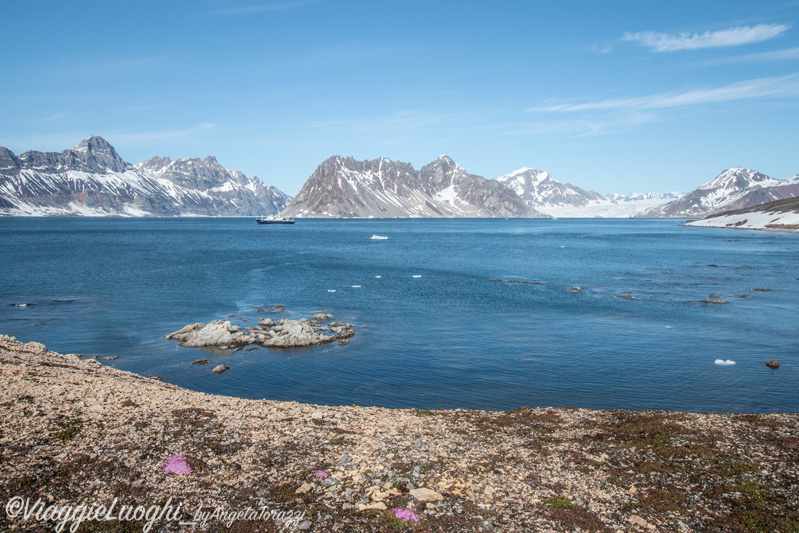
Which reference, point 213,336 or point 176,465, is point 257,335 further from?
point 176,465

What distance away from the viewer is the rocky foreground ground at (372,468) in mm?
14508

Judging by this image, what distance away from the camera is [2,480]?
583 inches

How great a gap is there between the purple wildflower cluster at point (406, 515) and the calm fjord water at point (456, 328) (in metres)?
14.5

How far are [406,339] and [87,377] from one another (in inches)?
980

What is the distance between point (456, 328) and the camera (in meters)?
48.3

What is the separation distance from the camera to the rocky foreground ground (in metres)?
14.5

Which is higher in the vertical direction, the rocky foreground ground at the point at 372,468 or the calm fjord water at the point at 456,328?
the rocky foreground ground at the point at 372,468

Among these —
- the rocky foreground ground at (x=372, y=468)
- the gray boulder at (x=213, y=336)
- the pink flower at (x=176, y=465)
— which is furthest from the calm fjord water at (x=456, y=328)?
the pink flower at (x=176, y=465)

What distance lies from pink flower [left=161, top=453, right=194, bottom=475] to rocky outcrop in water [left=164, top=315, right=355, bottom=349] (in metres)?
23.7

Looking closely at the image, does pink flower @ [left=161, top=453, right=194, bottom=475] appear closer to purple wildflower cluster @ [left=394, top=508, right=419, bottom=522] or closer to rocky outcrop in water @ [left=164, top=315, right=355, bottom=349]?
purple wildflower cluster @ [left=394, top=508, right=419, bottom=522]

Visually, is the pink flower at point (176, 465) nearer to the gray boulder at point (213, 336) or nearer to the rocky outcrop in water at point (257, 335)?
the rocky outcrop in water at point (257, 335)

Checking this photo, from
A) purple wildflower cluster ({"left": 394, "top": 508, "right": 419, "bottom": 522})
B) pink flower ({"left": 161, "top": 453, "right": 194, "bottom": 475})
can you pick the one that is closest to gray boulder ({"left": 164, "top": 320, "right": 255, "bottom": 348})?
pink flower ({"left": 161, "top": 453, "right": 194, "bottom": 475})

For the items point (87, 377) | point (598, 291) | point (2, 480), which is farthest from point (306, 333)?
point (598, 291)

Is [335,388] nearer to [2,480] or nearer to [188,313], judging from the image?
[2,480]
